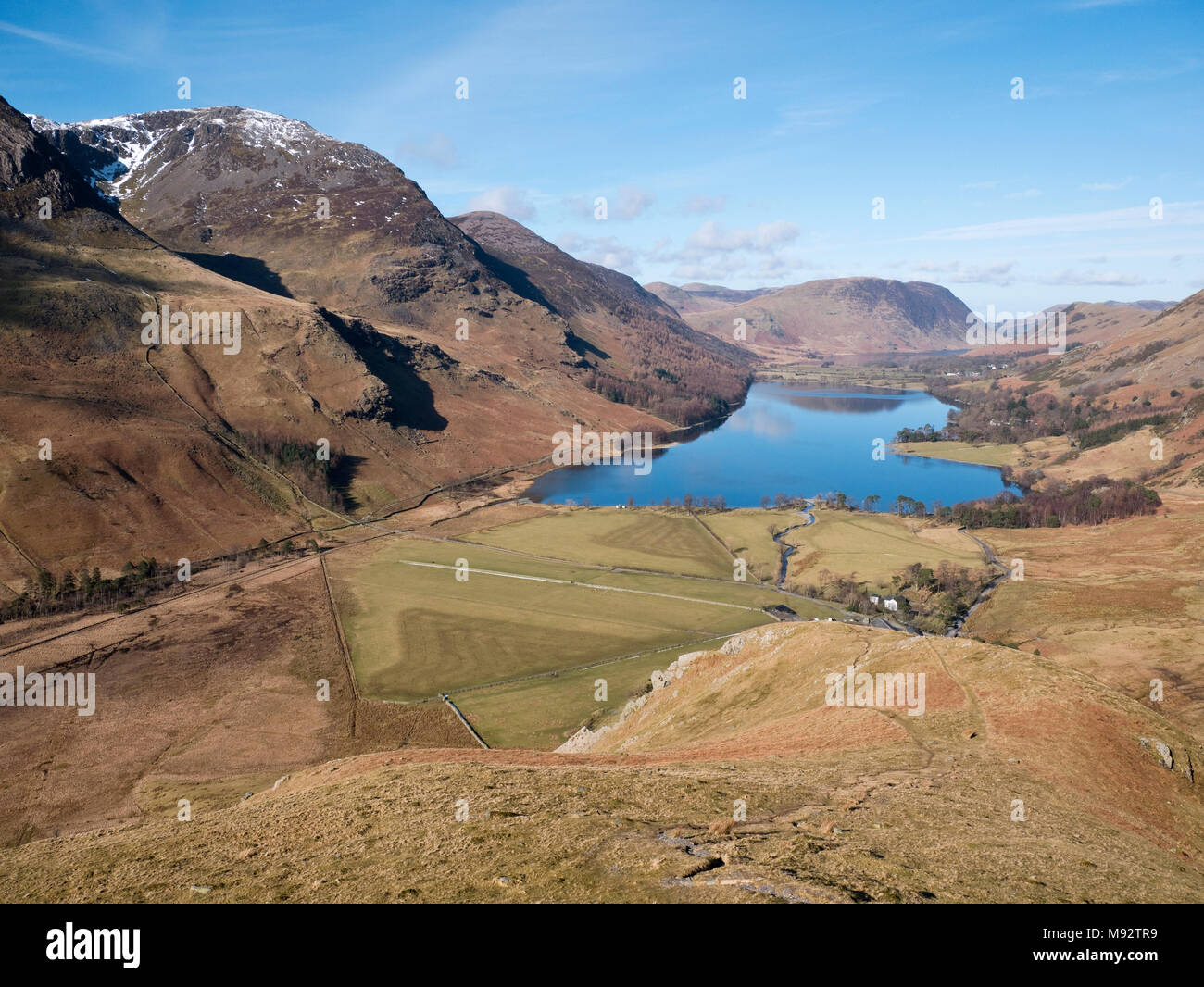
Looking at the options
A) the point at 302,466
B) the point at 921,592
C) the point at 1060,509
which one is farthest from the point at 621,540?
the point at 1060,509

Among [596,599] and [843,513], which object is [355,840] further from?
[843,513]

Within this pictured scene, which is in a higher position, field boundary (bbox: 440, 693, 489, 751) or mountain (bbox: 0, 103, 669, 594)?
mountain (bbox: 0, 103, 669, 594)

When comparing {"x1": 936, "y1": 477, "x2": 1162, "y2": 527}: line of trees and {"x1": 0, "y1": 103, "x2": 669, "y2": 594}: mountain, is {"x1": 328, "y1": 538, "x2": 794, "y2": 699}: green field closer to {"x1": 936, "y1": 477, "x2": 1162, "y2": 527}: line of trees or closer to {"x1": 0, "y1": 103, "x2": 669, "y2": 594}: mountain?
{"x1": 0, "y1": 103, "x2": 669, "y2": 594}: mountain

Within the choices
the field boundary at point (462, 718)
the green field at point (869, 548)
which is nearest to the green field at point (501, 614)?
the field boundary at point (462, 718)

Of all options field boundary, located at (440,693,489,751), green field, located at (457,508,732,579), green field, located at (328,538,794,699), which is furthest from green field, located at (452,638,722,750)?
green field, located at (457,508,732,579)
